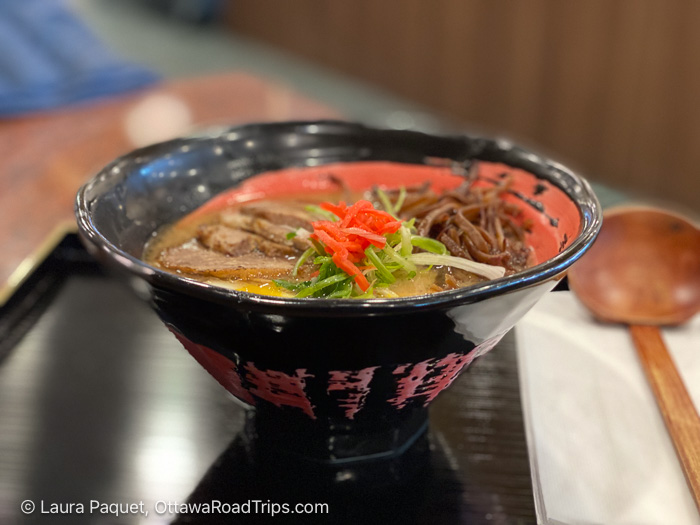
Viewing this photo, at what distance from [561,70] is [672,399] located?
2977mm

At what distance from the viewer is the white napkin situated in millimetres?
940

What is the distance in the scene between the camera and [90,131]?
239cm

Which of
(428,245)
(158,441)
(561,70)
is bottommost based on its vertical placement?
(561,70)

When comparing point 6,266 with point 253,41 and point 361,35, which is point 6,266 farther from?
point 253,41

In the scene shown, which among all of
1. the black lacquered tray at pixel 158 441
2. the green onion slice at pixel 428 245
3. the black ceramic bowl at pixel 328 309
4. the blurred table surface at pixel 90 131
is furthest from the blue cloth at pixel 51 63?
the green onion slice at pixel 428 245

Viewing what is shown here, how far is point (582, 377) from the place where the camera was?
1.22 meters

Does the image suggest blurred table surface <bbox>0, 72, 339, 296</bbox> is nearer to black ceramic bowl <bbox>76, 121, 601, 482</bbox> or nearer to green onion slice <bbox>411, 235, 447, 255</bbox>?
black ceramic bowl <bbox>76, 121, 601, 482</bbox>

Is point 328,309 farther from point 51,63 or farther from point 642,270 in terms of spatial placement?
point 51,63

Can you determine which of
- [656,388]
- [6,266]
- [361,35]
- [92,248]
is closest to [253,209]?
[92,248]

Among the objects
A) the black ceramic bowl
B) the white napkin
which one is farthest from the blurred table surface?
the white napkin

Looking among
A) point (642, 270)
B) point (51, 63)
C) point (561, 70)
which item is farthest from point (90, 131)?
point (561, 70)

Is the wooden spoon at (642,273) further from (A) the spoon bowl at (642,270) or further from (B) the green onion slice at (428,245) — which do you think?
(B) the green onion slice at (428,245)

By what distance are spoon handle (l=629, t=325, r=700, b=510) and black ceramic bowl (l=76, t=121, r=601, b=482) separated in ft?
0.99

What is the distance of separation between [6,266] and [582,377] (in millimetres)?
1247
